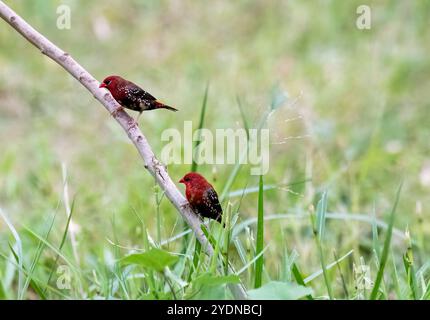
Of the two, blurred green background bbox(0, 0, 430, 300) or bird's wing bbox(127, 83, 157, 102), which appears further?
blurred green background bbox(0, 0, 430, 300)

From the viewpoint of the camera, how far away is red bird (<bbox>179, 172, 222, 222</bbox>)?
1.62 metres

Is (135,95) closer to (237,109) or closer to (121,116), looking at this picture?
(121,116)

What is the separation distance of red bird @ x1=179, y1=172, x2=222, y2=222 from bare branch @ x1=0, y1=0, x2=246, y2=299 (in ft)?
0.05

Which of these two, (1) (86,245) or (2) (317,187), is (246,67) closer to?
(2) (317,187)

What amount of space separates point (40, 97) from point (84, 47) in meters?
0.63

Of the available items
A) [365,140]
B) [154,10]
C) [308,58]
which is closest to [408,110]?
[365,140]

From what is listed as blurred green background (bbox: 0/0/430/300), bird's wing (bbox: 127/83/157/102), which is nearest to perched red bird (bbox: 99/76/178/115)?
bird's wing (bbox: 127/83/157/102)

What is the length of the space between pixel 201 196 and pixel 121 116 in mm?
246

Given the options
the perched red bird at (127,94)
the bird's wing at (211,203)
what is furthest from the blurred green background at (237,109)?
the perched red bird at (127,94)

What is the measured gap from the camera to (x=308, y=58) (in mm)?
5055

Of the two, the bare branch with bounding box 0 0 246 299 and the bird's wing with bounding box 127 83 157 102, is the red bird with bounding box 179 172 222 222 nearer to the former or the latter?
the bare branch with bounding box 0 0 246 299

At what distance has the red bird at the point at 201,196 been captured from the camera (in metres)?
1.62

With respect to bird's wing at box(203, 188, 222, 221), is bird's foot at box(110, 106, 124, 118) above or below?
above

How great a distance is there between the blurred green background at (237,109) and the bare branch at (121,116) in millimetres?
1085
